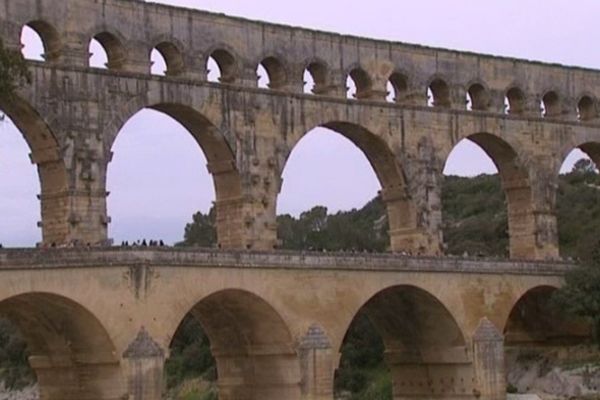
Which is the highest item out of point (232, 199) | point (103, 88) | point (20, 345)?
point (103, 88)

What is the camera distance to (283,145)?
47.2 metres

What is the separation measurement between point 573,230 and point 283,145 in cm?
3037

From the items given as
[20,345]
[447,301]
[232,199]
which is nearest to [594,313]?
[447,301]

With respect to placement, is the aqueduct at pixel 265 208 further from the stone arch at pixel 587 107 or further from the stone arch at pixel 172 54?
the stone arch at pixel 587 107

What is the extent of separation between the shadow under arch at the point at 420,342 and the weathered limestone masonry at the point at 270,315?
4 centimetres

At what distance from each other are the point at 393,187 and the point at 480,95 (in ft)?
18.4

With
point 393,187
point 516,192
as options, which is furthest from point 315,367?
point 516,192

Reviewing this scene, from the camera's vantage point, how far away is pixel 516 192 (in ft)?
181

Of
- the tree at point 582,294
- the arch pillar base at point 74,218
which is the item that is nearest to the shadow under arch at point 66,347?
the arch pillar base at point 74,218

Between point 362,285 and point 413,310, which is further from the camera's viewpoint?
point 413,310

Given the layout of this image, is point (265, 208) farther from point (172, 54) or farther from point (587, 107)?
point (587, 107)

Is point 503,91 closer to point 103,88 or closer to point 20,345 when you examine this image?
point 103,88

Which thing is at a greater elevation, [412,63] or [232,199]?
[412,63]

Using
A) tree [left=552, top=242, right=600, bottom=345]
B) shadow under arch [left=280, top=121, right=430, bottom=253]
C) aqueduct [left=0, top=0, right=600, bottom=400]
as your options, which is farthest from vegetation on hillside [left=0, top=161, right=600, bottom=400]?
shadow under arch [left=280, top=121, right=430, bottom=253]
